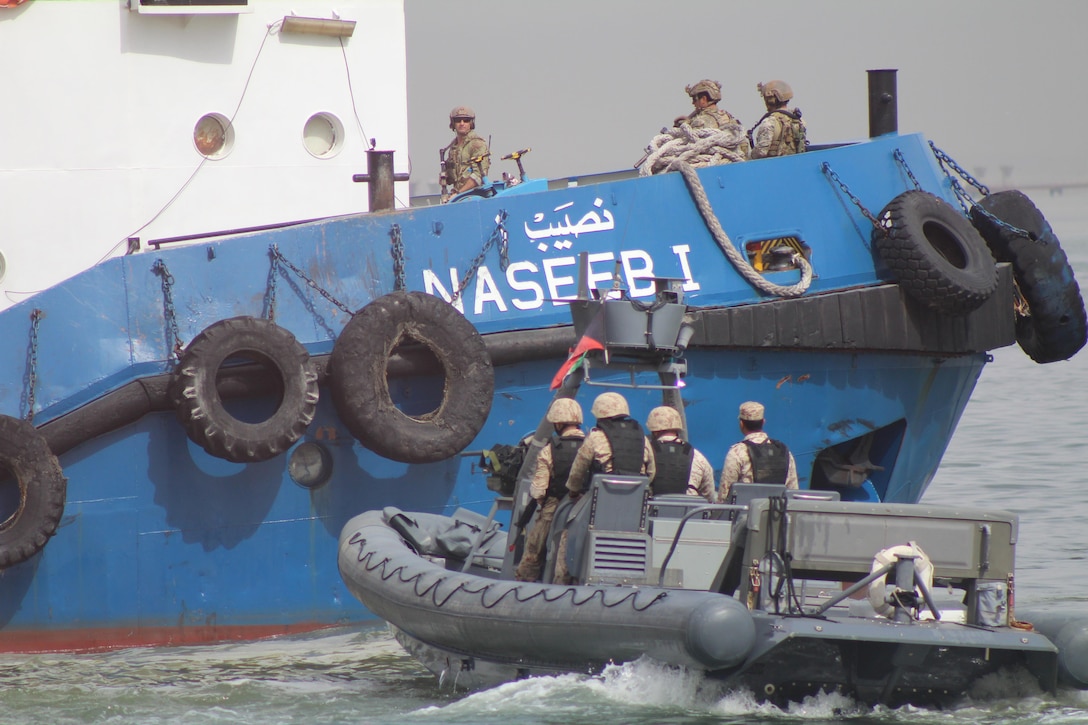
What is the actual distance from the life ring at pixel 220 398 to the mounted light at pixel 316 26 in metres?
2.61

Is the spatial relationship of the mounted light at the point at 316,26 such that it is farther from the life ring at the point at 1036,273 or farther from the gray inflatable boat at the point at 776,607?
the gray inflatable boat at the point at 776,607

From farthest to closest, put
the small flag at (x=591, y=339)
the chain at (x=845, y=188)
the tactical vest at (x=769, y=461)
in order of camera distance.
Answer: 1. the chain at (x=845, y=188)
2. the tactical vest at (x=769, y=461)
3. the small flag at (x=591, y=339)

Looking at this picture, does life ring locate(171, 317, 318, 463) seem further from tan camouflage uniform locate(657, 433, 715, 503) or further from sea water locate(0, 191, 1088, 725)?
tan camouflage uniform locate(657, 433, 715, 503)

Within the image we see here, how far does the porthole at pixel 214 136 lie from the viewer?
9703 millimetres

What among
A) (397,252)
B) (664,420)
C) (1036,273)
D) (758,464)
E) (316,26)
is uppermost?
(316,26)

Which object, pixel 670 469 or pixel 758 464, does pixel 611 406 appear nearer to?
pixel 670 469

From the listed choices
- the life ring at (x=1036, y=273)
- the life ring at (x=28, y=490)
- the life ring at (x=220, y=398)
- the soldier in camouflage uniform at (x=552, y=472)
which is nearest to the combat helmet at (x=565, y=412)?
the soldier in camouflage uniform at (x=552, y=472)

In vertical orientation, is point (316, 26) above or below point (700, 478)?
above

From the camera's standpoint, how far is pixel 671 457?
Result: 23.4ft

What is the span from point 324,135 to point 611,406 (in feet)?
13.0

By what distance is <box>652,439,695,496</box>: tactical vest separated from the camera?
7.11m

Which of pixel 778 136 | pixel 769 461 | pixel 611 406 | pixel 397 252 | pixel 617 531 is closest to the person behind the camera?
pixel 617 531

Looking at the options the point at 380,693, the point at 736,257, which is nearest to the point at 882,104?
the point at 736,257

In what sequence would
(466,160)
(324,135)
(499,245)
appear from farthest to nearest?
(466,160) → (324,135) → (499,245)
